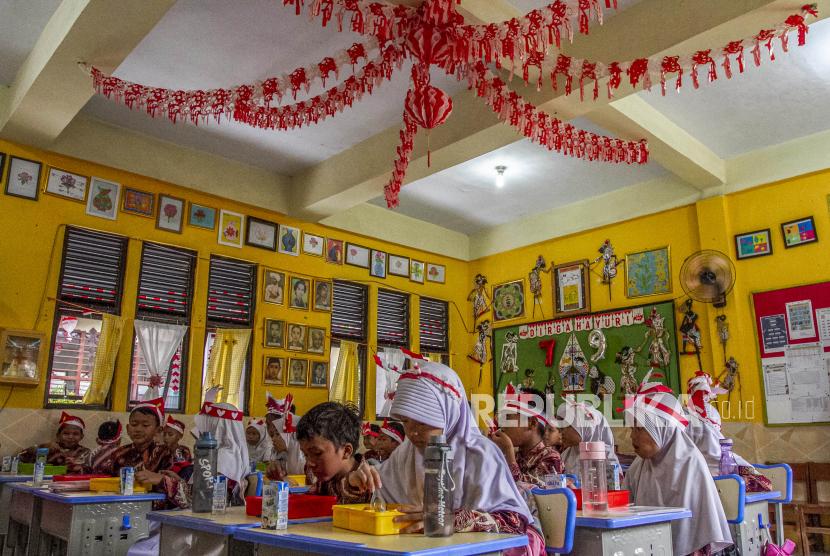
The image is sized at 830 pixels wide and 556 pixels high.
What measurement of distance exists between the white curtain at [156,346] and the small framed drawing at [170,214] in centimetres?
112

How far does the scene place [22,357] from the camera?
19.6ft

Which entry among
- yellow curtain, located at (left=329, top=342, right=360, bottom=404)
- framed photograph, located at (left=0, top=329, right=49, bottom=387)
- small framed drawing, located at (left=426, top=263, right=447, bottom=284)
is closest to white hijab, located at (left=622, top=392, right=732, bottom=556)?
yellow curtain, located at (left=329, top=342, right=360, bottom=404)

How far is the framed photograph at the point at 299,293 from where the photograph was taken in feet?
26.6

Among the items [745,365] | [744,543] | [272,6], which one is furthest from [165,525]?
[745,365]

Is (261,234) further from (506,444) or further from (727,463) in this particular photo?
(727,463)

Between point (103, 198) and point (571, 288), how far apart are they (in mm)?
5913

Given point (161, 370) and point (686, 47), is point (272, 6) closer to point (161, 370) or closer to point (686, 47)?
point (686, 47)

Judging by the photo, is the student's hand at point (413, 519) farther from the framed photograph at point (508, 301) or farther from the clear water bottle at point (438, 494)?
the framed photograph at point (508, 301)

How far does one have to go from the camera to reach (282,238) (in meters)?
8.19

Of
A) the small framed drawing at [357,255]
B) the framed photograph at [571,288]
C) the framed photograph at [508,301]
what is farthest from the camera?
the framed photograph at [508,301]

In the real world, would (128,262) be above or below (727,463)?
above

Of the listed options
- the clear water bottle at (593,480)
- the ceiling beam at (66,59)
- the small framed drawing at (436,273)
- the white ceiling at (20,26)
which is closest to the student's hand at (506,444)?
the clear water bottle at (593,480)

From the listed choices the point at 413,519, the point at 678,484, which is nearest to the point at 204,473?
the point at 413,519

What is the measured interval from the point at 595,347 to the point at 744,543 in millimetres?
4513
